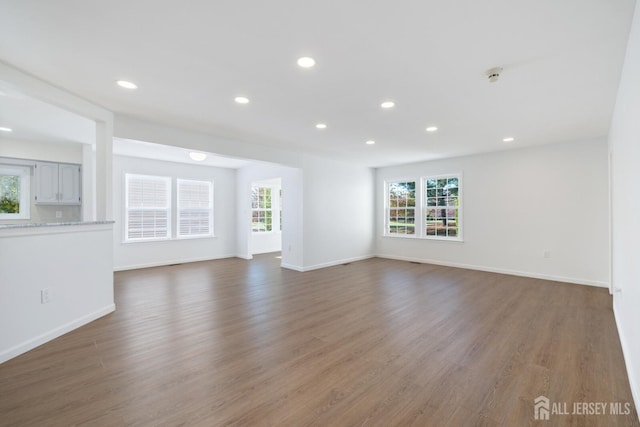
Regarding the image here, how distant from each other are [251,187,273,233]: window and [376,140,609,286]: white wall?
495 cm

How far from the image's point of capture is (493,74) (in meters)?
2.58

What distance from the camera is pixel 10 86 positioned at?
2.59m

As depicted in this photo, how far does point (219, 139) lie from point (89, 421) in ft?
13.3

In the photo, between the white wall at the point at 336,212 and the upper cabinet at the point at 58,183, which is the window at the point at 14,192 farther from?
the white wall at the point at 336,212

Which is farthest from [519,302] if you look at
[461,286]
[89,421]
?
[89,421]

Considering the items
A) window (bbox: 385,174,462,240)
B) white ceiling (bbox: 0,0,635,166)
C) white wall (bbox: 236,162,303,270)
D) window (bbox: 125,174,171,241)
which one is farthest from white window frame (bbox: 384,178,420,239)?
window (bbox: 125,174,171,241)

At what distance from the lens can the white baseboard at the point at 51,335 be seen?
2.49 metres

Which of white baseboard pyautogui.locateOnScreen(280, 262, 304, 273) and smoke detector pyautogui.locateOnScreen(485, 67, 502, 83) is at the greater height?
smoke detector pyautogui.locateOnScreen(485, 67, 502, 83)

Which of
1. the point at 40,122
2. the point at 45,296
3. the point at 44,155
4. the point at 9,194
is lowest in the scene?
the point at 45,296

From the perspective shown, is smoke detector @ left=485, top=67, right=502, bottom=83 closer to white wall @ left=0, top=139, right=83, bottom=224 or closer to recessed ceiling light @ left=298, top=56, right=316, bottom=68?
recessed ceiling light @ left=298, top=56, right=316, bottom=68

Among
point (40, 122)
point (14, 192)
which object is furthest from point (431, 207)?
point (14, 192)

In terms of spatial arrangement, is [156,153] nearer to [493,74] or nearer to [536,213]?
[493,74]

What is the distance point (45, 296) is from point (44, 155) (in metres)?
3.96

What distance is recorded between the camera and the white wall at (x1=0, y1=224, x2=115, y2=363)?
254 centimetres
